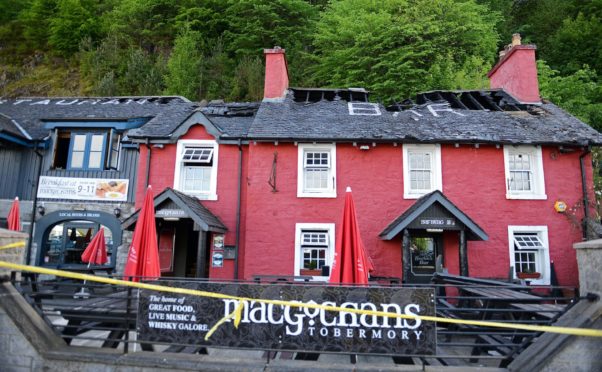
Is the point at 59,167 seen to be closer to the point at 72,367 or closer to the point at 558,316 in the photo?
the point at 72,367

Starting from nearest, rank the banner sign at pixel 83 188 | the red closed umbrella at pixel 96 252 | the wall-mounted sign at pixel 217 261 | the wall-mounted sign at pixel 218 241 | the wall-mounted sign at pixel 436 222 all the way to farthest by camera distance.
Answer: the wall-mounted sign at pixel 436 222, the red closed umbrella at pixel 96 252, the wall-mounted sign at pixel 217 261, the wall-mounted sign at pixel 218 241, the banner sign at pixel 83 188

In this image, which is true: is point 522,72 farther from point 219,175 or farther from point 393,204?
point 219,175

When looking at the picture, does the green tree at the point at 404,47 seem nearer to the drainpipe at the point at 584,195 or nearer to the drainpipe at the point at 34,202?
the drainpipe at the point at 584,195

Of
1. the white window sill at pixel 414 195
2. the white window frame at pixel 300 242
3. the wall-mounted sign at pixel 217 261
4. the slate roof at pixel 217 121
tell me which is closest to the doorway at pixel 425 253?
the white window sill at pixel 414 195

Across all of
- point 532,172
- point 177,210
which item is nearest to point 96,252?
point 177,210

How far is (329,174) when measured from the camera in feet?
42.2

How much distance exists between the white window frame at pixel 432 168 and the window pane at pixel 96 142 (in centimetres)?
1218

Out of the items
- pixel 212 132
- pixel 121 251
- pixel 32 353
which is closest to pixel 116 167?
pixel 121 251

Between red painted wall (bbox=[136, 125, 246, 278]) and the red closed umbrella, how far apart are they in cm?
170

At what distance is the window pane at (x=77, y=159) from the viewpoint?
48.9 feet

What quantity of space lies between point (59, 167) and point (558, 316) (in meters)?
17.2

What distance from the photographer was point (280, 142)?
12.8 meters

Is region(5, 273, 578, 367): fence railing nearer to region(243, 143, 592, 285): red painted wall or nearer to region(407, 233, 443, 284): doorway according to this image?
region(407, 233, 443, 284): doorway

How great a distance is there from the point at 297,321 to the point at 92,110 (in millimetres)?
16306
